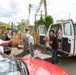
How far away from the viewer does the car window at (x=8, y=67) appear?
2799 millimetres

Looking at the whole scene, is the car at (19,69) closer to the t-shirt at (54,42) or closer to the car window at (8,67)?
the car window at (8,67)

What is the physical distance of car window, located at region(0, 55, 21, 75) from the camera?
110 inches

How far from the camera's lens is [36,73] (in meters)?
2.99

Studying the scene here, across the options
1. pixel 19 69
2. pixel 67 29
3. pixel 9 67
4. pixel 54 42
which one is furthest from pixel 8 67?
pixel 67 29

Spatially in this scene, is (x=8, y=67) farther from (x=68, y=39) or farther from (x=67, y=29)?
(x=67, y=29)

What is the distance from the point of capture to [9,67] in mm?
3029

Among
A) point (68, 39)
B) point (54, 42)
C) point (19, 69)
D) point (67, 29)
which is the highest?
point (67, 29)

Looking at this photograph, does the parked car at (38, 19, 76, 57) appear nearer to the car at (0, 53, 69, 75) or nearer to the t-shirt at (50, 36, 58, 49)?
the t-shirt at (50, 36, 58, 49)

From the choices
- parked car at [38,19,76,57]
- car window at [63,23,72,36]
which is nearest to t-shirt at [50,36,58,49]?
parked car at [38,19,76,57]

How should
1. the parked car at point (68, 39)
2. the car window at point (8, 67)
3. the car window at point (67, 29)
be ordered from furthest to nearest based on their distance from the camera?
1. the car window at point (67, 29)
2. the parked car at point (68, 39)
3. the car window at point (8, 67)

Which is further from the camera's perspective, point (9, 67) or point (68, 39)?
point (68, 39)

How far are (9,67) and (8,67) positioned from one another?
0.06 ft

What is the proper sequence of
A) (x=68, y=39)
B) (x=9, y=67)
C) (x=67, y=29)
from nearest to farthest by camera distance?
(x=9, y=67)
(x=68, y=39)
(x=67, y=29)

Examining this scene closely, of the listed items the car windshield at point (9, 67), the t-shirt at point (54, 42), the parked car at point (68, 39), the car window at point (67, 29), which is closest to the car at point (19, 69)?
the car windshield at point (9, 67)
